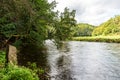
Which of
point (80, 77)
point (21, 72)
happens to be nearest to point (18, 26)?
point (80, 77)

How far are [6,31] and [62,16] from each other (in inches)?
336

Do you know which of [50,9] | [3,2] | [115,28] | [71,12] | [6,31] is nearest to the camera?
[3,2]

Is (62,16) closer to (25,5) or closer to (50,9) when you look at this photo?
(50,9)

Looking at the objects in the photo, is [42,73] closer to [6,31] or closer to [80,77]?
[80,77]

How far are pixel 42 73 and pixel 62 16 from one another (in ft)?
52.3

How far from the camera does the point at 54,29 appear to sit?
2627 cm

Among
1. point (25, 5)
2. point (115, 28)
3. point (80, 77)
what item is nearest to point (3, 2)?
point (25, 5)

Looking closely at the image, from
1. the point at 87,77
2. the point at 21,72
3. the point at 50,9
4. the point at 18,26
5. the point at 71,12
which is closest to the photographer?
the point at 21,72

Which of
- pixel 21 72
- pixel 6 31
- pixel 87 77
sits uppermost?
pixel 6 31

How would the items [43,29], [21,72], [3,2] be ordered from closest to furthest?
[21,72]
[3,2]
[43,29]

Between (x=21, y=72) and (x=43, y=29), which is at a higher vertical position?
(x=43, y=29)

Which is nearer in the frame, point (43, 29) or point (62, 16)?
point (43, 29)

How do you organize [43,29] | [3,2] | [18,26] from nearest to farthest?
[3,2], [18,26], [43,29]

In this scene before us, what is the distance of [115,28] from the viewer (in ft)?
318
